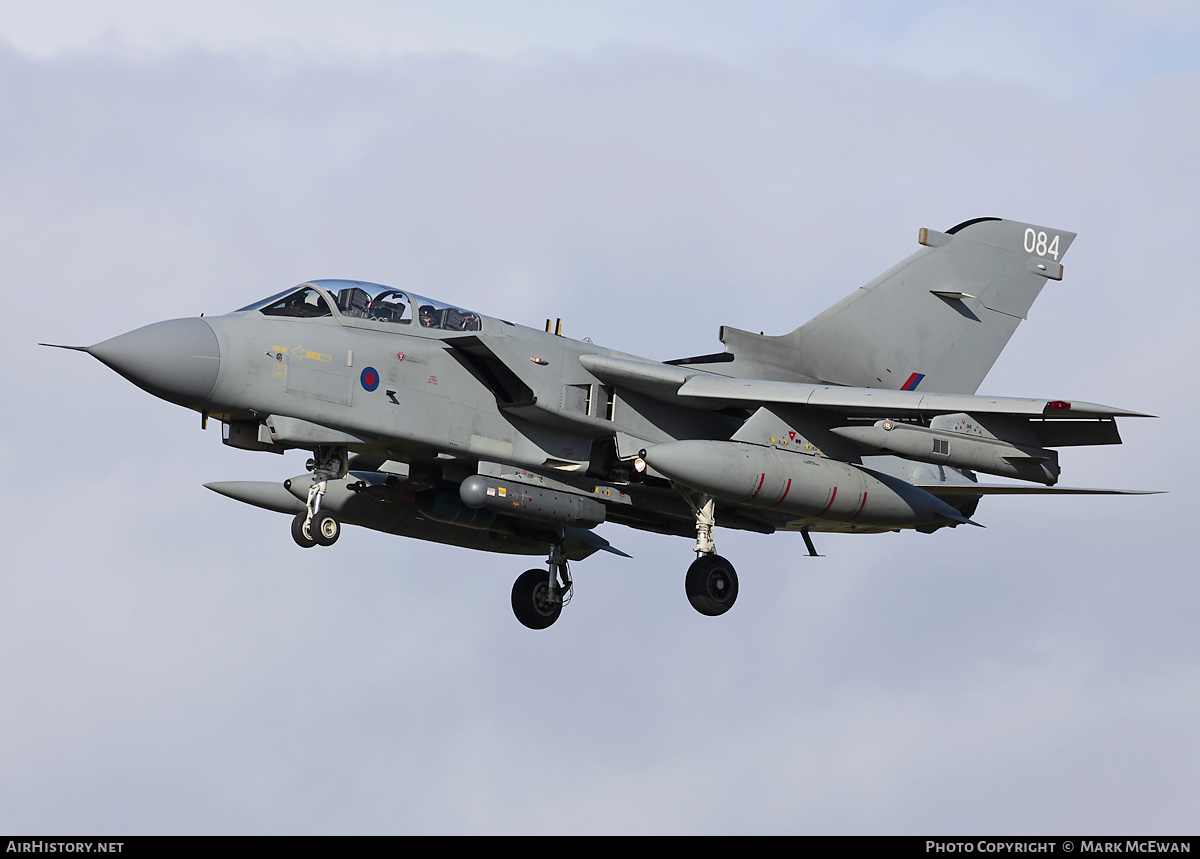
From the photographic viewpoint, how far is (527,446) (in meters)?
18.9

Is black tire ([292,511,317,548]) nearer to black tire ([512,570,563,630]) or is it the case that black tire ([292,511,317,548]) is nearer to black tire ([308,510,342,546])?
black tire ([308,510,342,546])

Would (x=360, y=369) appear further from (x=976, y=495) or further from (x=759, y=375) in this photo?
(x=976, y=495)

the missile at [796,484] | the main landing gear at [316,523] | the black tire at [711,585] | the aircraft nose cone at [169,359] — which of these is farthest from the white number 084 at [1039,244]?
the aircraft nose cone at [169,359]

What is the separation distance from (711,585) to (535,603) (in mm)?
3066

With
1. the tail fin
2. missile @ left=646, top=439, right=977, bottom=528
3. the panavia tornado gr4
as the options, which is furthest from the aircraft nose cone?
the tail fin

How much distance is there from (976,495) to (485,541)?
6.78 metres

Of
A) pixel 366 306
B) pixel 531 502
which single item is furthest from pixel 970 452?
pixel 366 306

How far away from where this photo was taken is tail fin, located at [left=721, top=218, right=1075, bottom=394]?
21828 millimetres

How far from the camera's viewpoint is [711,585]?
64.8 ft

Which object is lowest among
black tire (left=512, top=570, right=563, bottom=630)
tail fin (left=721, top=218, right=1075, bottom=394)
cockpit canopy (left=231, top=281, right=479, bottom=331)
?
black tire (left=512, top=570, right=563, bottom=630)

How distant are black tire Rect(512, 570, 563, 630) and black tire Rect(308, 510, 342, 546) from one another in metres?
4.56

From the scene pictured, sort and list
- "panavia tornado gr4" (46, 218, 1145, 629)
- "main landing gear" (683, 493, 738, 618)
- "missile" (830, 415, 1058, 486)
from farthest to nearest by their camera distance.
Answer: "main landing gear" (683, 493, 738, 618)
"missile" (830, 415, 1058, 486)
"panavia tornado gr4" (46, 218, 1145, 629)

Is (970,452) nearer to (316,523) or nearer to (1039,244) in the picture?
(1039,244)
